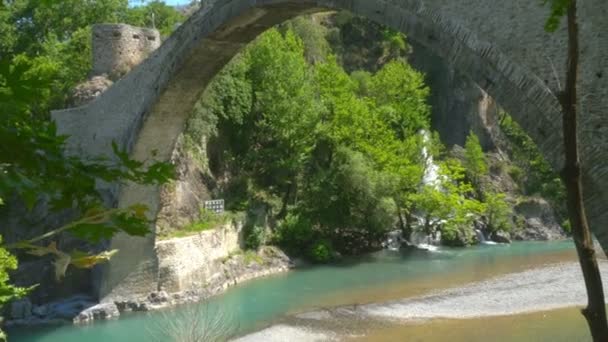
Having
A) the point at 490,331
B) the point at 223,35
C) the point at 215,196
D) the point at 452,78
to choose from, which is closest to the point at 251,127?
the point at 215,196

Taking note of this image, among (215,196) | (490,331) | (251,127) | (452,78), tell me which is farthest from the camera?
(452,78)

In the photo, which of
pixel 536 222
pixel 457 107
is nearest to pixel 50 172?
pixel 536 222

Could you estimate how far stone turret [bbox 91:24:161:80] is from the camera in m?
16.2

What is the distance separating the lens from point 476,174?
90.7 feet

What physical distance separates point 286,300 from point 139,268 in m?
3.40

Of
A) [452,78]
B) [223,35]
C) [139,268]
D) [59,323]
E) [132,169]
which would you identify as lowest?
[59,323]

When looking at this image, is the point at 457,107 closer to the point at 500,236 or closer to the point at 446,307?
the point at 500,236

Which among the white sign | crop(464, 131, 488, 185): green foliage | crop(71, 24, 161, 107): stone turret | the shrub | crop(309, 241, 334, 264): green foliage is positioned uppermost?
crop(71, 24, 161, 107): stone turret

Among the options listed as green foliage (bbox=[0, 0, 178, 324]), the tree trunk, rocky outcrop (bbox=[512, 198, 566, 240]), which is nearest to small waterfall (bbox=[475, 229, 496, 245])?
rocky outcrop (bbox=[512, 198, 566, 240])

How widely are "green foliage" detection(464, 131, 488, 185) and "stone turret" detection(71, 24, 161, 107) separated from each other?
15899mm

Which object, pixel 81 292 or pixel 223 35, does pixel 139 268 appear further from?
pixel 223 35

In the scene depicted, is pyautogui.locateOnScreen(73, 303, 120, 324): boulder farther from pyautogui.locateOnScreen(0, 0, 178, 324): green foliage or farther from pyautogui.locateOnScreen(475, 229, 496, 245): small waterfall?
pyautogui.locateOnScreen(475, 229, 496, 245): small waterfall

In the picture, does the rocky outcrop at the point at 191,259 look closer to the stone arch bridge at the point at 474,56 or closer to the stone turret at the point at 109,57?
the stone arch bridge at the point at 474,56

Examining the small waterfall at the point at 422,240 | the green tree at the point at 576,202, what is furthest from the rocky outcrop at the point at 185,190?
the green tree at the point at 576,202
